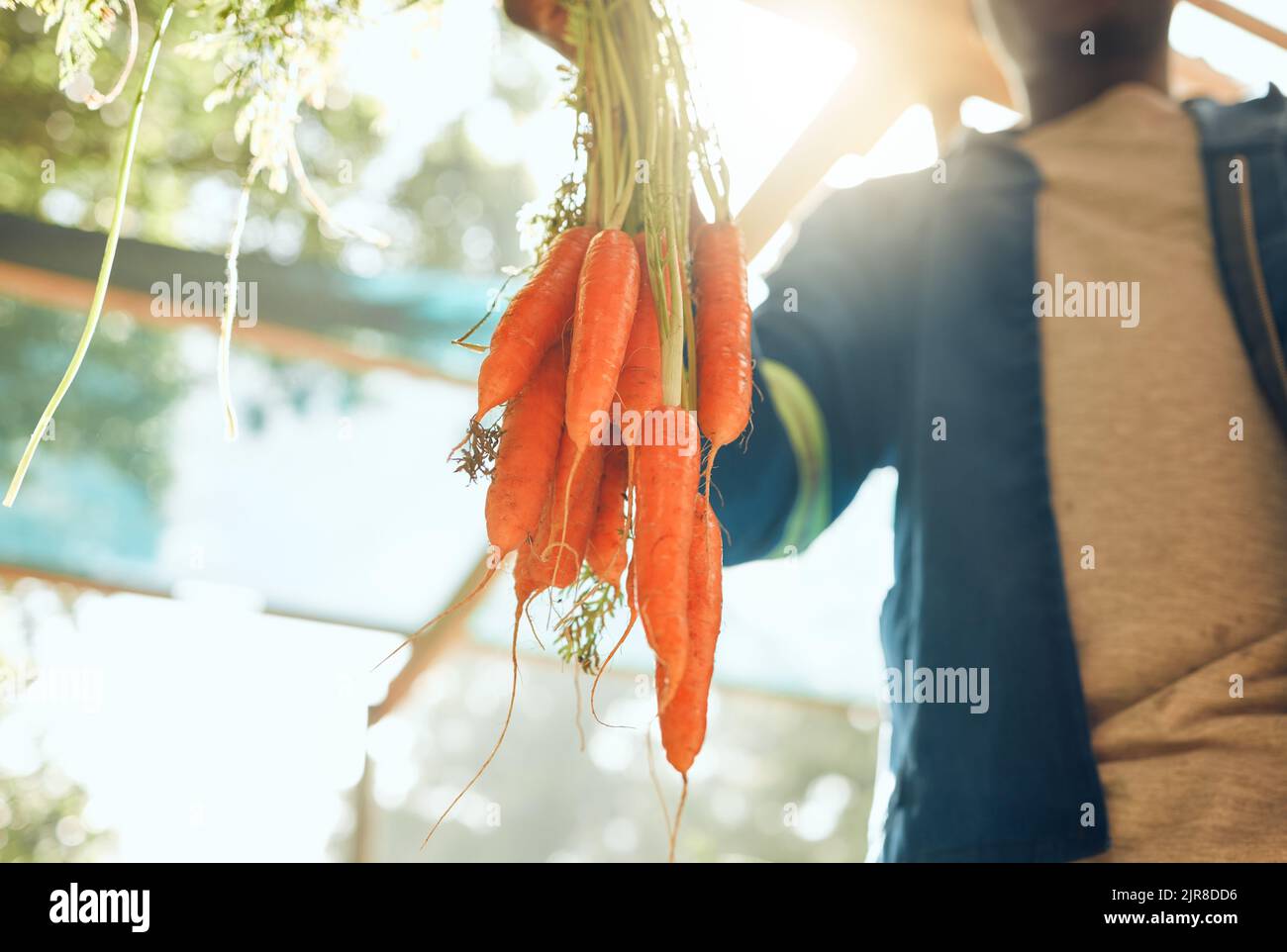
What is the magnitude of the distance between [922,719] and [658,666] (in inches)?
19.9

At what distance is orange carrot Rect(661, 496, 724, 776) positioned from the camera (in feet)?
2.43

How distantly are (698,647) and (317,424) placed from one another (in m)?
2.19

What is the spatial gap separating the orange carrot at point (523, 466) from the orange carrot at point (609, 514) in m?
0.05

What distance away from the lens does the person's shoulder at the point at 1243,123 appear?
130 cm

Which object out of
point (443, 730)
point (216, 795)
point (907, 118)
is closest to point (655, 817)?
point (443, 730)

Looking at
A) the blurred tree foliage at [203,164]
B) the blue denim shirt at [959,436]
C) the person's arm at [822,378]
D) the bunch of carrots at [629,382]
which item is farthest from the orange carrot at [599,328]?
the blurred tree foliage at [203,164]

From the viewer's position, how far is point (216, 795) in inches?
186

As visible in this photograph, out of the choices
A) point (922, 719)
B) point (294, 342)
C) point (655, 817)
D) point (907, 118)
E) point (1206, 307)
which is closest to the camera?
point (922, 719)

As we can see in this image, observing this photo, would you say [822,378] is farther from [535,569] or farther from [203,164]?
[203,164]

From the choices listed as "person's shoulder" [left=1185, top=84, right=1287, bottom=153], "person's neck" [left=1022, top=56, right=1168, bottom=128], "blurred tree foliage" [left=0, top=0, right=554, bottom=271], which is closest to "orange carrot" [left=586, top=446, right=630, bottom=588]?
"person's shoulder" [left=1185, top=84, right=1287, bottom=153]

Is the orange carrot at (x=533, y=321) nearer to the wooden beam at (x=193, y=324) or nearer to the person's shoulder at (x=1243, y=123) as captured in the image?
the person's shoulder at (x=1243, y=123)

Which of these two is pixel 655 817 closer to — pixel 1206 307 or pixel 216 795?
pixel 216 795

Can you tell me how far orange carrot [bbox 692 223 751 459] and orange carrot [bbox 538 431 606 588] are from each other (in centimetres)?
10
